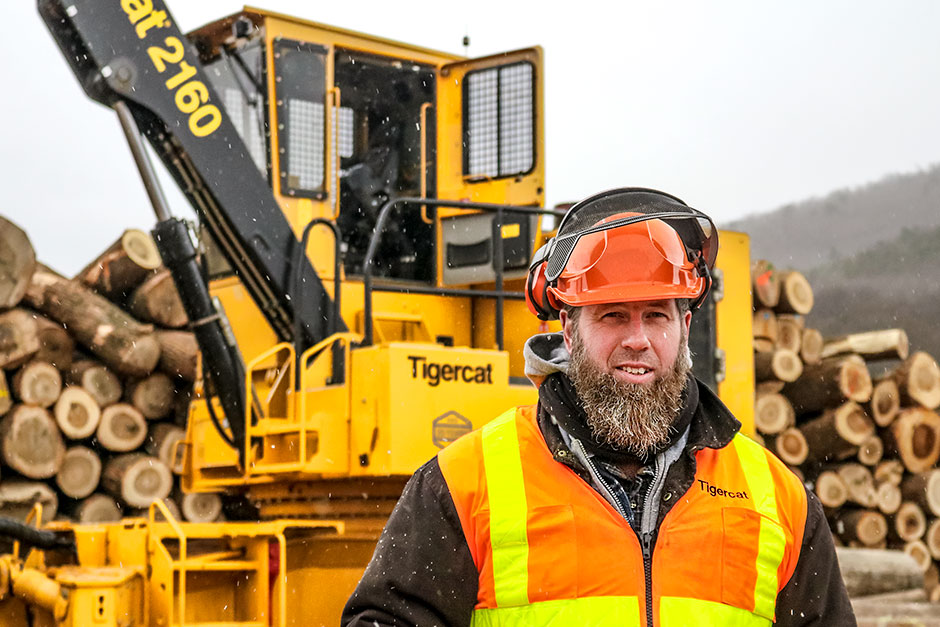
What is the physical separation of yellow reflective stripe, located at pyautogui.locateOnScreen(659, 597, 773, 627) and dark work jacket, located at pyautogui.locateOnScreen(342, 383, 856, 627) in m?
0.12

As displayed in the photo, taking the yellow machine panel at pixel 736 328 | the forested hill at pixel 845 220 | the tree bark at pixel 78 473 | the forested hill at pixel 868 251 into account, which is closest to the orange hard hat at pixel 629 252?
the yellow machine panel at pixel 736 328

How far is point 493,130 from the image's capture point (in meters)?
7.00

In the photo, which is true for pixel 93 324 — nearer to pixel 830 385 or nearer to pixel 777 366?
pixel 777 366

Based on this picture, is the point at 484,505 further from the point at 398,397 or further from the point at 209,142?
the point at 209,142

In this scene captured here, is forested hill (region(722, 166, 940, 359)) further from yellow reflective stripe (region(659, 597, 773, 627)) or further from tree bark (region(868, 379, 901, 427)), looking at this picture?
yellow reflective stripe (region(659, 597, 773, 627))

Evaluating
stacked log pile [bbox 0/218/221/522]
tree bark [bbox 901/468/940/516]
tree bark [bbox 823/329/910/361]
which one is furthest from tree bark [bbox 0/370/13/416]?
tree bark [bbox 901/468/940/516]

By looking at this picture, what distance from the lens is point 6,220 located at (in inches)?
310

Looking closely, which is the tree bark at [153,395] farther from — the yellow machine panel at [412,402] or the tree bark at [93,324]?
the yellow machine panel at [412,402]

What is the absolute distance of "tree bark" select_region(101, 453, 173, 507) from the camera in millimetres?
8758

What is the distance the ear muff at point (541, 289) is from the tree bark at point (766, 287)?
8540mm

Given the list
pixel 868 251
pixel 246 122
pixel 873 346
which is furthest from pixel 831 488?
pixel 868 251

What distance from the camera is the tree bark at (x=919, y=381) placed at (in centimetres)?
1114

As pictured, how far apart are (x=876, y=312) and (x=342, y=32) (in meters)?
12.9

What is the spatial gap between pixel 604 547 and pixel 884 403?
9.54 m
